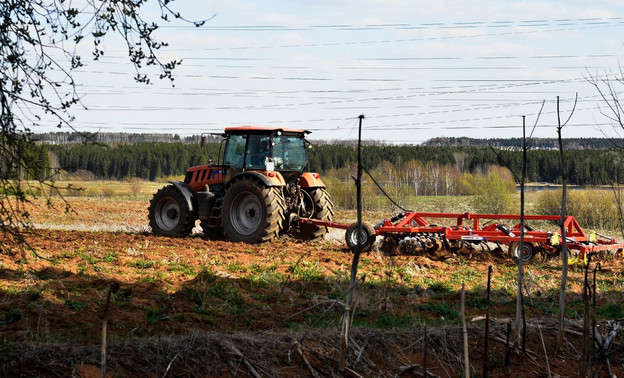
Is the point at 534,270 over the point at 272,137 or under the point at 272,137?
under

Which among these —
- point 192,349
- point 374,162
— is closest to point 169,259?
point 192,349

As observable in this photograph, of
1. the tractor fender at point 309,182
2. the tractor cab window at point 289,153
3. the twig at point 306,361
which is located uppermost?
the tractor cab window at point 289,153

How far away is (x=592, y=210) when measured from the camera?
2819cm

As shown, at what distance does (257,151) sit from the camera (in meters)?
15.2

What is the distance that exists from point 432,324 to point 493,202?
25.0 meters

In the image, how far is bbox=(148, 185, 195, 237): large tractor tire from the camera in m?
15.9

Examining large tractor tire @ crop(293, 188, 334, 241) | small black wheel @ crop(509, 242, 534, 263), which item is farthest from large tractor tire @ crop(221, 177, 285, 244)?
small black wheel @ crop(509, 242, 534, 263)

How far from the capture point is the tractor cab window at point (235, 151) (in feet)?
50.1

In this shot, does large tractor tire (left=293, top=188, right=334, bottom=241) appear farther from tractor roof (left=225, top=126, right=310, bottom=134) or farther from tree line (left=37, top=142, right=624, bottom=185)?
tree line (left=37, top=142, right=624, bottom=185)

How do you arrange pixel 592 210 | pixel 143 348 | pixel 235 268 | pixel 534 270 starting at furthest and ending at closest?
1. pixel 592 210
2. pixel 534 270
3. pixel 235 268
4. pixel 143 348

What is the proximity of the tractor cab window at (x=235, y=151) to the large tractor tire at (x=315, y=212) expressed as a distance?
5.36ft

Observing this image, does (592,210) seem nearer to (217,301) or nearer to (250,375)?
(217,301)

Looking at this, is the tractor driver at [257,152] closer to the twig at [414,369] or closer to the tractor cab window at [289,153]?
the tractor cab window at [289,153]

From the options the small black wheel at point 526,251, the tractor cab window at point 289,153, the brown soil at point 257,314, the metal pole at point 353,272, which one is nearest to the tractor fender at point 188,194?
the tractor cab window at point 289,153
